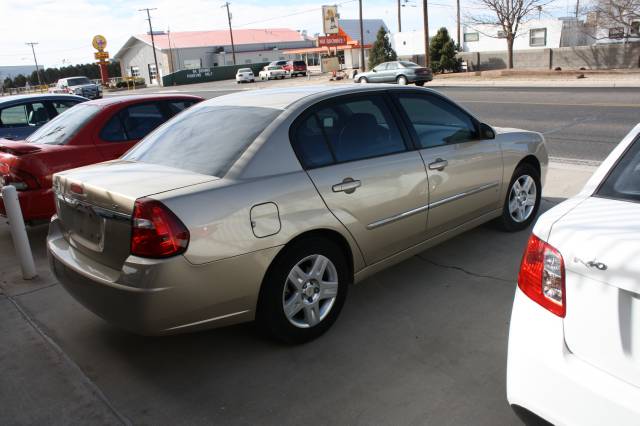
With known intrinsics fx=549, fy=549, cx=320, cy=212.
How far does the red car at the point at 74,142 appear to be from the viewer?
213 inches

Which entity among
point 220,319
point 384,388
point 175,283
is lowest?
point 384,388

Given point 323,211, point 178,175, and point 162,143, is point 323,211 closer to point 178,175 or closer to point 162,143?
point 178,175

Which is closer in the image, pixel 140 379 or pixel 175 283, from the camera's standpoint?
pixel 175 283

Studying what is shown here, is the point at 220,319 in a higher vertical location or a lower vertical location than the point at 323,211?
lower

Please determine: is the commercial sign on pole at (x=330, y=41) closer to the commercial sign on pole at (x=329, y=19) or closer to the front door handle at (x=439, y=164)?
the commercial sign on pole at (x=329, y=19)

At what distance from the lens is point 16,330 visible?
3.93 metres

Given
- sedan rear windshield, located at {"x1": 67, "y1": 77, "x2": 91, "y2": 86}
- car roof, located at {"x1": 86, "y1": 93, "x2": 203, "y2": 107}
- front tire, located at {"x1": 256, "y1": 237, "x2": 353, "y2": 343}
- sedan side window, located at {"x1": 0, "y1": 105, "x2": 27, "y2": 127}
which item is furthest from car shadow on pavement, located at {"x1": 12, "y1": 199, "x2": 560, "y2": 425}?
sedan rear windshield, located at {"x1": 67, "y1": 77, "x2": 91, "y2": 86}

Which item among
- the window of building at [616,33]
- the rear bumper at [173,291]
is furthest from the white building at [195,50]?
the rear bumper at [173,291]

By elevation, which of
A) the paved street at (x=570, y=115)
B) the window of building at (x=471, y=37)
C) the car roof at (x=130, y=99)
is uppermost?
the window of building at (x=471, y=37)

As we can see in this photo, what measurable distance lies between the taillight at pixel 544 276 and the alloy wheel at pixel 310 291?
143cm

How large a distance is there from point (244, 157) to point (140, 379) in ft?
4.80

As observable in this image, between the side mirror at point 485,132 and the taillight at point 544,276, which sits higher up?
the side mirror at point 485,132

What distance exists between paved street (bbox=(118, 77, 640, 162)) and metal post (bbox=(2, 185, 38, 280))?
7768mm

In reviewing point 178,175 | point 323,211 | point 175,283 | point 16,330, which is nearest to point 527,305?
point 323,211
